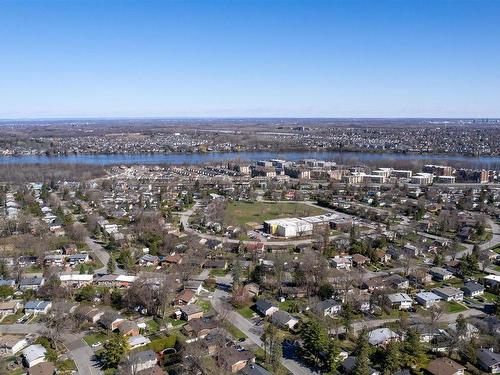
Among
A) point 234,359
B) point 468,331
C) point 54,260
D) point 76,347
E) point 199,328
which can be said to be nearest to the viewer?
point 234,359

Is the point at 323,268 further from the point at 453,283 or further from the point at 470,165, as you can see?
the point at 470,165

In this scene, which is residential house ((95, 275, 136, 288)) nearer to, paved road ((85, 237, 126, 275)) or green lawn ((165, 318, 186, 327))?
paved road ((85, 237, 126, 275))

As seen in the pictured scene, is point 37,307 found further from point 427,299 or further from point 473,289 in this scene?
point 473,289

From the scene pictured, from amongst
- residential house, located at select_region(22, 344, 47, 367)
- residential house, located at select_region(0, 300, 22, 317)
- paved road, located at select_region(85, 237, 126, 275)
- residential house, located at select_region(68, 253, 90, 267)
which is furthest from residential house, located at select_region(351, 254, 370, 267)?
residential house, located at select_region(0, 300, 22, 317)

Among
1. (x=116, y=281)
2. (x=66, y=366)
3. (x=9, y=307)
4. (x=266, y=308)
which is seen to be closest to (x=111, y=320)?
(x=66, y=366)

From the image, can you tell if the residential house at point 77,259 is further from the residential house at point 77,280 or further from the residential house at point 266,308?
the residential house at point 266,308

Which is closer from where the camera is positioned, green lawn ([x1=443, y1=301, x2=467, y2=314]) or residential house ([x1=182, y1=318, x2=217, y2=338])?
residential house ([x1=182, y1=318, x2=217, y2=338])

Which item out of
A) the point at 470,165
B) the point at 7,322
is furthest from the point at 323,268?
the point at 470,165
